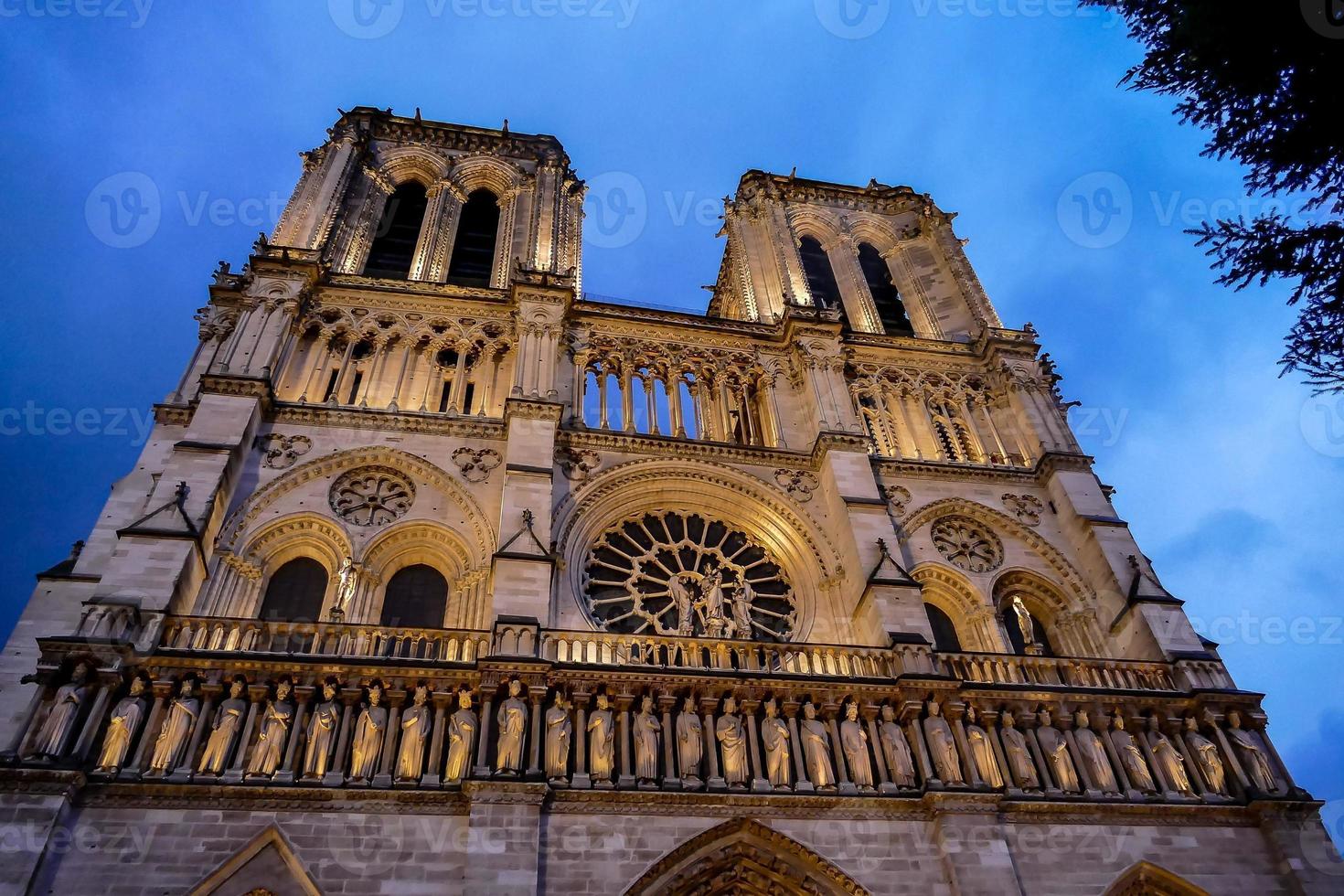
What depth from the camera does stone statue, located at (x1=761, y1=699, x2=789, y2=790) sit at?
12.1 m

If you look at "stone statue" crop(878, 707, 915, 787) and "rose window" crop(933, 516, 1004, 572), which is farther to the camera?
"rose window" crop(933, 516, 1004, 572)

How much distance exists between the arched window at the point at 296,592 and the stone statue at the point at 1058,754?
436 inches

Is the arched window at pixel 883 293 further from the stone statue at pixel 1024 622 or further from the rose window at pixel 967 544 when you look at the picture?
the stone statue at pixel 1024 622

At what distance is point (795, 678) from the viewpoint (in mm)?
13086

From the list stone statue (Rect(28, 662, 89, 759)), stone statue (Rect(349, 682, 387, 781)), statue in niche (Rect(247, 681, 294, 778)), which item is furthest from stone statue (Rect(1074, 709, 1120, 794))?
stone statue (Rect(28, 662, 89, 759))

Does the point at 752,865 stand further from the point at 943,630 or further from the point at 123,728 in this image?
the point at 123,728

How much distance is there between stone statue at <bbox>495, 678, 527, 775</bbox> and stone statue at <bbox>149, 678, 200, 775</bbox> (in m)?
3.67

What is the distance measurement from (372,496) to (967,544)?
11044 mm

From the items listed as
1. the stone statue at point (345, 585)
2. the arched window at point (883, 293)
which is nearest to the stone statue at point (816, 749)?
the stone statue at point (345, 585)

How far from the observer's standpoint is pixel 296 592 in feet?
48.9

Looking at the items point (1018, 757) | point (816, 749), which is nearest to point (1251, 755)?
point (1018, 757)

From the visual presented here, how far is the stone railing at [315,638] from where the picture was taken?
1235cm

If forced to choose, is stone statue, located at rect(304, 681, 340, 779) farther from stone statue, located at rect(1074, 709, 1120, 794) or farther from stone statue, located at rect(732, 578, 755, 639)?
stone statue, located at rect(1074, 709, 1120, 794)

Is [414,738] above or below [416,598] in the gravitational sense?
below
